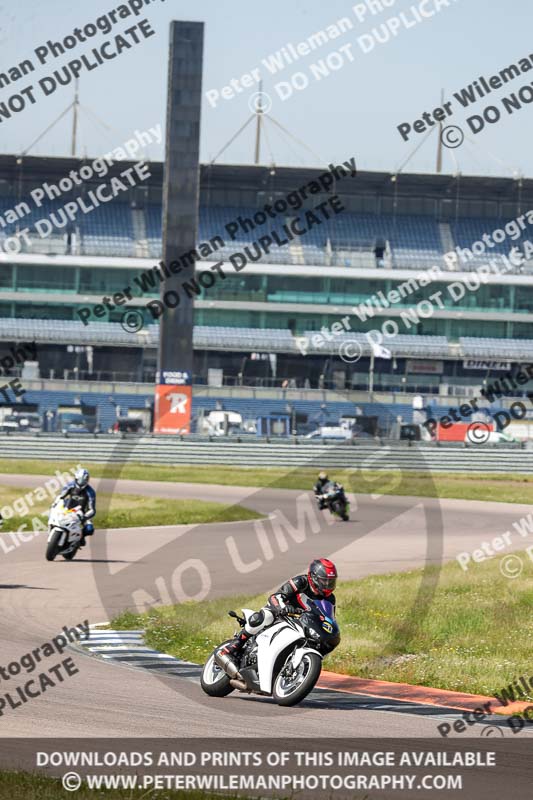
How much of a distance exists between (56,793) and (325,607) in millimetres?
4405

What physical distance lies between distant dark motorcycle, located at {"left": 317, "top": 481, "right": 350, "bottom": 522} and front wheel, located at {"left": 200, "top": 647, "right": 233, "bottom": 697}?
75.4 ft

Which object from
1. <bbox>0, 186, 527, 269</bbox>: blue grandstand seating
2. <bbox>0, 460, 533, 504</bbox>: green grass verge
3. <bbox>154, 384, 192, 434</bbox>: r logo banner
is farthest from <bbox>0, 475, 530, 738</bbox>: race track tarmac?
<bbox>0, 186, 527, 269</bbox>: blue grandstand seating

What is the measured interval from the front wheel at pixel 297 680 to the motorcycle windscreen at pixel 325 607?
1.92ft

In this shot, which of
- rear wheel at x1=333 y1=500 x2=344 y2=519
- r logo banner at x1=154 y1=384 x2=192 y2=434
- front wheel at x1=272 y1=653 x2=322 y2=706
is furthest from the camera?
r logo banner at x1=154 y1=384 x2=192 y2=434

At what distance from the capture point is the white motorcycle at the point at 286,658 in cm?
1105

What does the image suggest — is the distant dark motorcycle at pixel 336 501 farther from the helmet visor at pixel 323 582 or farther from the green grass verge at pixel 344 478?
the helmet visor at pixel 323 582

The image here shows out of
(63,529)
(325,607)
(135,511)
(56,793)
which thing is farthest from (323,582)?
(135,511)

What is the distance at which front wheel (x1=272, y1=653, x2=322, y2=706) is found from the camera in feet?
35.9

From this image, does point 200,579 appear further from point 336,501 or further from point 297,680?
point 336,501

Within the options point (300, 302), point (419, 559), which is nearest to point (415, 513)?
point (419, 559)

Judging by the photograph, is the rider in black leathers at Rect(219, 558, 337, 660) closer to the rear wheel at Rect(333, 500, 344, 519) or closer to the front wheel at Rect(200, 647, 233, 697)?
the front wheel at Rect(200, 647, 233, 697)

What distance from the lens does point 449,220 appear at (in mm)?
87250

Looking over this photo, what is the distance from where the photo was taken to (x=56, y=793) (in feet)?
25.4

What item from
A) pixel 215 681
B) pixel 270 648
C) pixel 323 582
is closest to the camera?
pixel 270 648
